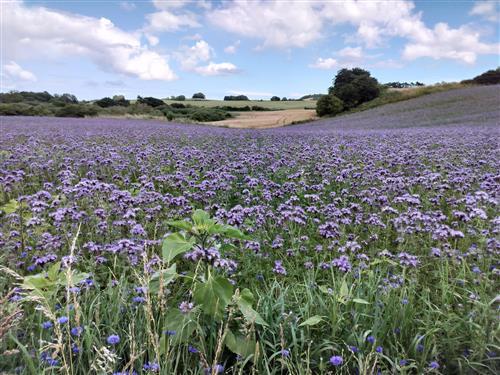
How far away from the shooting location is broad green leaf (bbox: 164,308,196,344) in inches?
87.2

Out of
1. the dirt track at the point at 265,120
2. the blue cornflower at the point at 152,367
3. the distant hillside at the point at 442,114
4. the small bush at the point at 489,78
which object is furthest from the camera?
the small bush at the point at 489,78

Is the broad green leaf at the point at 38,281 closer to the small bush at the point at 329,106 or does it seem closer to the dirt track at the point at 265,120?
the dirt track at the point at 265,120

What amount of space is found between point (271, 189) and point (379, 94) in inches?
2086

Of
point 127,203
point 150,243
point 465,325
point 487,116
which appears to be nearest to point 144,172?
point 127,203

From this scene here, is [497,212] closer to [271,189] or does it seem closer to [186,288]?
[271,189]

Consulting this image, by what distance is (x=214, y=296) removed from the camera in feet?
7.41

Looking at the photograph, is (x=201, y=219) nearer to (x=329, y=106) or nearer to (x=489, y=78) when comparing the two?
(x=329, y=106)

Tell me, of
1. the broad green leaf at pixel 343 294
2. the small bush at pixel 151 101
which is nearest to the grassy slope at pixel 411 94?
the small bush at pixel 151 101

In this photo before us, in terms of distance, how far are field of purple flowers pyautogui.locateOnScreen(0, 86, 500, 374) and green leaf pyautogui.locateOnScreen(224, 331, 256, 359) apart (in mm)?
12

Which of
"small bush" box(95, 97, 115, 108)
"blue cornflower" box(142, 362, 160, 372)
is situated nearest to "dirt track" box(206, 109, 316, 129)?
"small bush" box(95, 97, 115, 108)

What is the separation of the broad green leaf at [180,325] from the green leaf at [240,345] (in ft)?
0.77

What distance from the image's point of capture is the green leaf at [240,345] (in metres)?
2.24

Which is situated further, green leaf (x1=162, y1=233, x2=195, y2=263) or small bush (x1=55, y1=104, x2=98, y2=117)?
small bush (x1=55, y1=104, x2=98, y2=117)

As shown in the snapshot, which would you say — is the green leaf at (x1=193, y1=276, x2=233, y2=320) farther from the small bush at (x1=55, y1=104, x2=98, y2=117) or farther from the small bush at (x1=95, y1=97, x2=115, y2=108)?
the small bush at (x1=95, y1=97, x2=115, y2=108)
